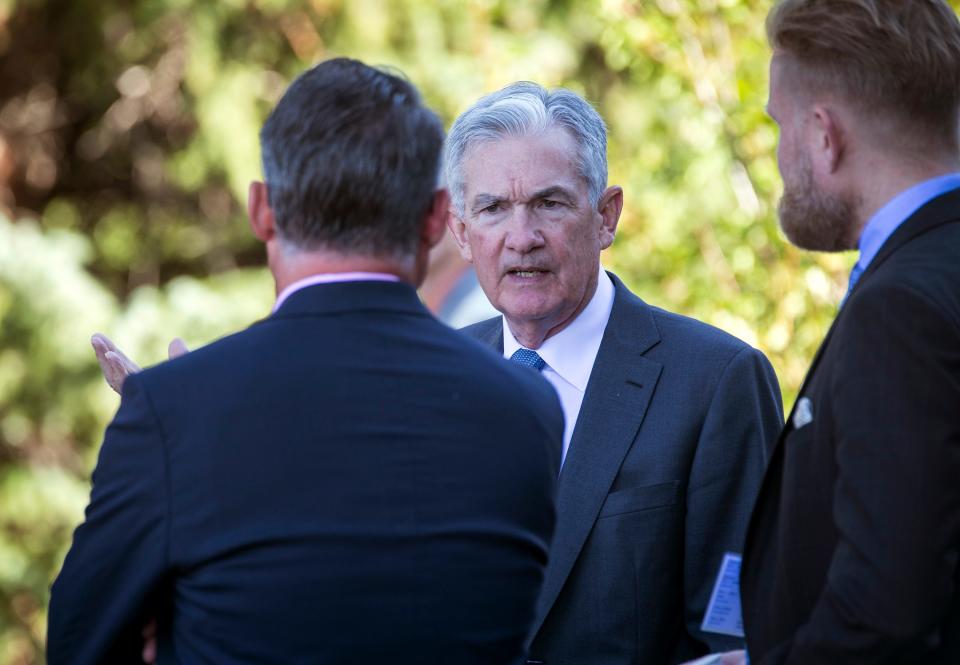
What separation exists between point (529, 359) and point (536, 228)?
0.29m

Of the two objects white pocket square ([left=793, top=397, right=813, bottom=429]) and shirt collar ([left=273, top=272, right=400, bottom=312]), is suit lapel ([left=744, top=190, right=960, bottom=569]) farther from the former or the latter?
shirt collar ([left=273, top=272, right=400, bottom=312])

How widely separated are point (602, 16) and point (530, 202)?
8.68 ft

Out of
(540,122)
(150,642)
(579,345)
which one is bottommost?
(150,642)

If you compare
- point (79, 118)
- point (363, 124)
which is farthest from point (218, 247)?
point (363, 124)

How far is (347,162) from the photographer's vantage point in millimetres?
1829

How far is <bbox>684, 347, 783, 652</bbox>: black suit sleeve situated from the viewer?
265cm

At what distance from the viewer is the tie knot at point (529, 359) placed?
9.65 feet

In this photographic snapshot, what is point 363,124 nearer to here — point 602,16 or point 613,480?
point 613,480

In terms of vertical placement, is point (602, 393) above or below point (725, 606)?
above

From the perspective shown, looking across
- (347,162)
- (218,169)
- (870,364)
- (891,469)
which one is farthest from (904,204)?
(218,169)

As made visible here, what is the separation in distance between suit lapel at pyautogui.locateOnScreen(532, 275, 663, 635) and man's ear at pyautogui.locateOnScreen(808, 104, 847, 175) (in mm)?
820

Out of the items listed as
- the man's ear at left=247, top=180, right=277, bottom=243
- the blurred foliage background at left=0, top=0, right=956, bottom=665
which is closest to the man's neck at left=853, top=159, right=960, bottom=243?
the man's ear at left=247, top=180, right=277, bottom=243

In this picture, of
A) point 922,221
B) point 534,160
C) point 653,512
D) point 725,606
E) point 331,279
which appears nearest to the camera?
point 331,279

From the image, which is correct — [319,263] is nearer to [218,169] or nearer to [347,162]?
[347,162]
